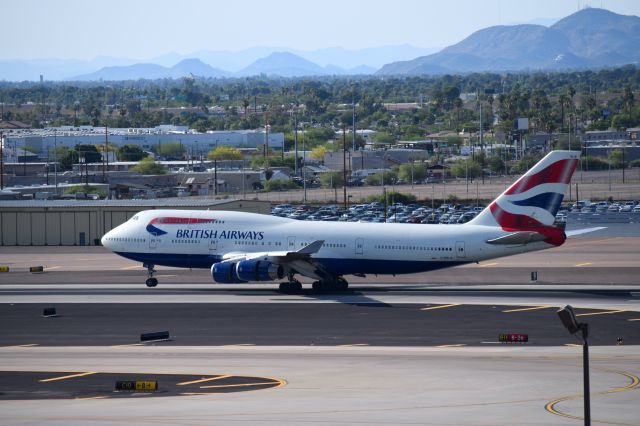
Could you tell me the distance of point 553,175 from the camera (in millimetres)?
60094

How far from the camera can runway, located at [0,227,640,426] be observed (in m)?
33.1

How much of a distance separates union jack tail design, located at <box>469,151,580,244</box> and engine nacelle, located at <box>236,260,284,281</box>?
12151mm

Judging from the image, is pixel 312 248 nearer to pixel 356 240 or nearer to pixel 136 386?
pixel 356 240

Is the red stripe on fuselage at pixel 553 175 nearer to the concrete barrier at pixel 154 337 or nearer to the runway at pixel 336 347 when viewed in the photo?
the runway at pixel 336 347

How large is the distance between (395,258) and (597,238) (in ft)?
133

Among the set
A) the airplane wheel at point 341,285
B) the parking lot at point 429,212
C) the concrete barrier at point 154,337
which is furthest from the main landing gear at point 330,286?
the parking lot at point 429,212

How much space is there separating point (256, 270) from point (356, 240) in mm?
5616

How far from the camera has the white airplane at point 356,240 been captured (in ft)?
197

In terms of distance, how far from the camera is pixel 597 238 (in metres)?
97.3

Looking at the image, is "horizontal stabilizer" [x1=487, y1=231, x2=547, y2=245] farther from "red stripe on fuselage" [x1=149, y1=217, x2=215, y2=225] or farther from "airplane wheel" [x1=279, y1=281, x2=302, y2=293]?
"red stripe on fuselage" [x1=149, y1=217, x2=215, y2=225]

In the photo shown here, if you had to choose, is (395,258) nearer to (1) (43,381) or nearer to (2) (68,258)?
(1) (43,381)

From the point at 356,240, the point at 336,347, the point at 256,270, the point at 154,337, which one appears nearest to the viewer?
the point at 336,347

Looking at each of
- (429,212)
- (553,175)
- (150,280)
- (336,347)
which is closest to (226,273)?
(150,280)

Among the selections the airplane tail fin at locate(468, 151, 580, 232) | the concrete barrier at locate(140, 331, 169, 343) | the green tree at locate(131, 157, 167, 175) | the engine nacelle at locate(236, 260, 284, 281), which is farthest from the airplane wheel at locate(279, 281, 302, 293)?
the green tree at locate(131, 157, 167, 175)
